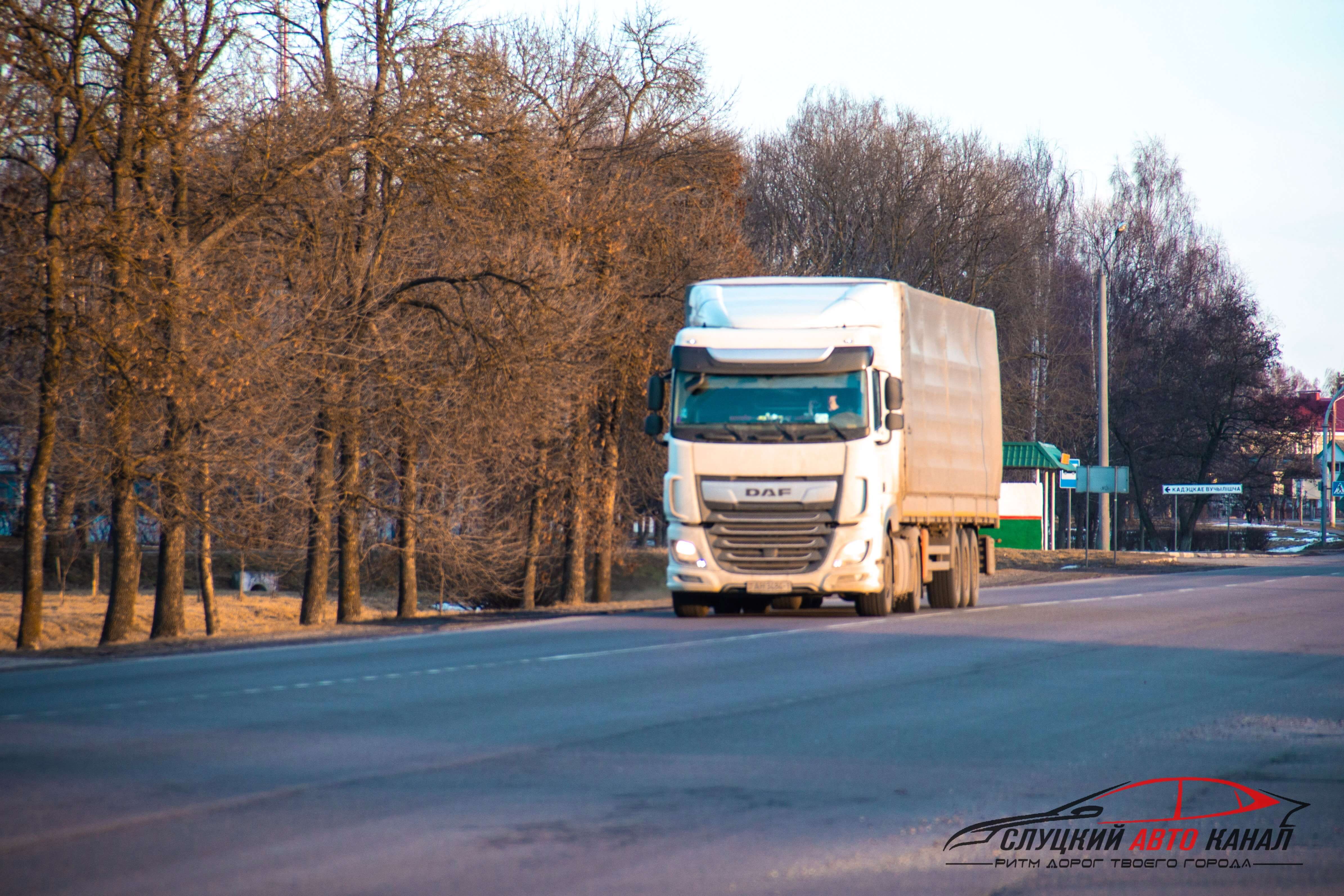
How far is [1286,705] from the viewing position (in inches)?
445

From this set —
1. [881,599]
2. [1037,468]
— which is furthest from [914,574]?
[1037,468]

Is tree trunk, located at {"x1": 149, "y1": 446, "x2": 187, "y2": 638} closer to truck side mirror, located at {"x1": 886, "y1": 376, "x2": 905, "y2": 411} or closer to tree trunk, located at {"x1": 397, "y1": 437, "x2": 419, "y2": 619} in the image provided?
tree trunk, located at {"x1": 397, "y1": 437, "x2": 419, "y2": 619}

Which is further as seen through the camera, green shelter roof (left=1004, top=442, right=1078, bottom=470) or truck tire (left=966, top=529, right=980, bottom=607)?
green shelter roof (left=1004, top=442, right=1078, bottom=470)

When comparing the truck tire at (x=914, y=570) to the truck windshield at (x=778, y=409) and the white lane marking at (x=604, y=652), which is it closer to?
the white lane marking at (x=604, y=652)

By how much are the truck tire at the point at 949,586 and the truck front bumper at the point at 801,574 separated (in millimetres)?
3985

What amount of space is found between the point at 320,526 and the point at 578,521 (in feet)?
25.5

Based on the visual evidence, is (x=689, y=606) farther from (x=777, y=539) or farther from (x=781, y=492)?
(x=781, y=492)

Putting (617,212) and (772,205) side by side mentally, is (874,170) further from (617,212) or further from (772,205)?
(617,212)

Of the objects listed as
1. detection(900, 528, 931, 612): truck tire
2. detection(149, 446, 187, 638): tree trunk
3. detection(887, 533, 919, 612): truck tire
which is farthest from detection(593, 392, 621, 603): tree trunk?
detection(887, 533, 919, 612): truck tire

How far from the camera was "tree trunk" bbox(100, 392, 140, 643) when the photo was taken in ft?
70.4

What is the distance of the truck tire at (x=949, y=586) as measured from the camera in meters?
23.0

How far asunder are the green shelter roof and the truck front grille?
29784 mm

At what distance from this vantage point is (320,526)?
88.9ft

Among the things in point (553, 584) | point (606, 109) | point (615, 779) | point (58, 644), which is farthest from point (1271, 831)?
point (553, 584)
